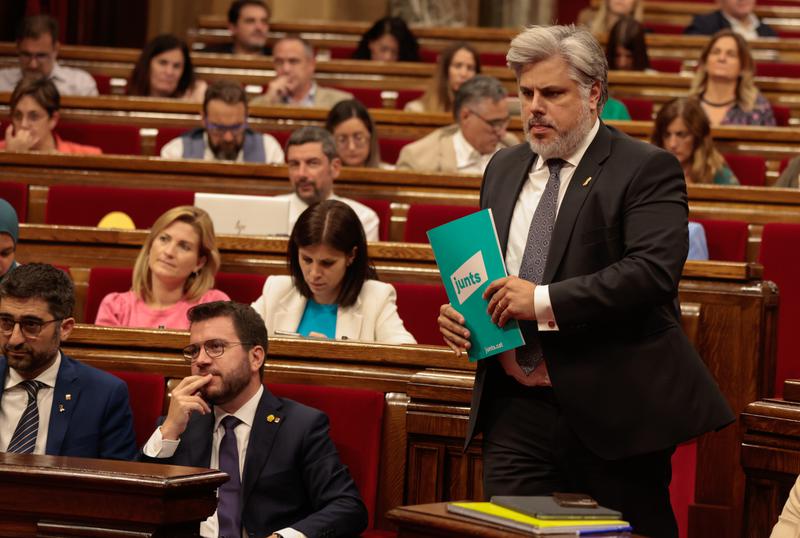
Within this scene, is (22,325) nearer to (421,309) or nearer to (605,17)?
(421,309)

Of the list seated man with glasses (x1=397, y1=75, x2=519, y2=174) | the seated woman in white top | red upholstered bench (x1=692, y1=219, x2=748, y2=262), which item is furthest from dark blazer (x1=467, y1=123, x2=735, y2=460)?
seated man with glasses (x1=397, y1=75, x2=519, y2=174)

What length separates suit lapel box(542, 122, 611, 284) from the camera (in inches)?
66.1

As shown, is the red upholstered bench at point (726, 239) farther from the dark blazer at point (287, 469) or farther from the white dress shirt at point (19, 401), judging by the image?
the white dress shirt at point (19, 401)

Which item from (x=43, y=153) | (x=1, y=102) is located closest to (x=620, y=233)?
(x=43, y=153)

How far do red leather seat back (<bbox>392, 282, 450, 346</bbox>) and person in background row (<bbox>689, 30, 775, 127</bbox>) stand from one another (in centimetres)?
208

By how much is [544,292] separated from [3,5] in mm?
5220

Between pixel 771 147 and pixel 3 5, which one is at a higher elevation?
pixel 3 5

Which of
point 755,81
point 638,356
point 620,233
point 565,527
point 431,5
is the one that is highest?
point 431,5

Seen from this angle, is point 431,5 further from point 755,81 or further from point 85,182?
point 85,182

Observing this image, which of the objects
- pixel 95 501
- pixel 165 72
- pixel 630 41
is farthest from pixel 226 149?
pixel 95 501

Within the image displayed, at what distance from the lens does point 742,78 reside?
4.69m

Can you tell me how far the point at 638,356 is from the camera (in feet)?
5.39

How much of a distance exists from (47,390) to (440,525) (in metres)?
1.00

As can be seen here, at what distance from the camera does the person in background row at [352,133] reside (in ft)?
13.3
